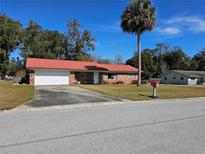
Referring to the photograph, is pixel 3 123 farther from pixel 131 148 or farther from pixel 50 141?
pixel 131 148

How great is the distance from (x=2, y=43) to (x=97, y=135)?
44545 millimetres

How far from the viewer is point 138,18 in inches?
1303

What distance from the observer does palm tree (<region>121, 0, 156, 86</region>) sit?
33.2 metres

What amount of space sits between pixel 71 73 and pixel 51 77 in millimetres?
3352

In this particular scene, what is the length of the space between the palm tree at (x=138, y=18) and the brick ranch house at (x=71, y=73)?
7935mm

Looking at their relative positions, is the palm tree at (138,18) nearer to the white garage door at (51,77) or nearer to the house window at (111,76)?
the house window at (111,76)

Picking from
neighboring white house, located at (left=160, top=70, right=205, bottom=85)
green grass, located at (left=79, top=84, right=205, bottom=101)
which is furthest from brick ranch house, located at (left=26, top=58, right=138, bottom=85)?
neighboring white house, located at (left=160, top=70, right=205, bottom=85)

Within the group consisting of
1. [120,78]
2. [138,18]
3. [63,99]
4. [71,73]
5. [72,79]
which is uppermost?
[138,18]

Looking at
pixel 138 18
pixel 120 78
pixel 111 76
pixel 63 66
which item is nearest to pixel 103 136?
pixel 138 18

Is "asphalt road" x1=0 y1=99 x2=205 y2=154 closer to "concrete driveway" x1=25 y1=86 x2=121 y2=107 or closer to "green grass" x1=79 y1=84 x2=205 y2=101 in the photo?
"concrete driveway" x1=25 y1=86 x2=121 y2=107

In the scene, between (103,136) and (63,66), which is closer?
(103,136)

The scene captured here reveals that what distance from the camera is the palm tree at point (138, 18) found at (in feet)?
109

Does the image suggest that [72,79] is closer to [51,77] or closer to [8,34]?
[51,77]

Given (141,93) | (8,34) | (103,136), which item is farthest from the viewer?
(8,34)
